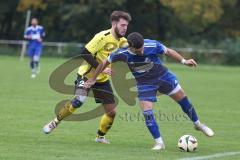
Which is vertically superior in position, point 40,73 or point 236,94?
point 236,94

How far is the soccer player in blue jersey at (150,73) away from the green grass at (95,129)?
0.50m

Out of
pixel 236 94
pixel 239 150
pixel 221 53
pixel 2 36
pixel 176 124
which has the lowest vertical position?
pixel 2 36

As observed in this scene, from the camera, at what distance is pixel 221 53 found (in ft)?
146

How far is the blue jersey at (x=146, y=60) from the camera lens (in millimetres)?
10359

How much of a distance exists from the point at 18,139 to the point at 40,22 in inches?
1873

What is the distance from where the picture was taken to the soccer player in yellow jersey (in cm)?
1103

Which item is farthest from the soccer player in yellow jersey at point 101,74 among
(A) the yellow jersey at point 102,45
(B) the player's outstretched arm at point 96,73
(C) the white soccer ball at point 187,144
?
(C) the white soccer ball at point 187,144

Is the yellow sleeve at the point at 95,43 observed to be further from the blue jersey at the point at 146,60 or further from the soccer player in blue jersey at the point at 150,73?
the blue jersey at the point at 146,60

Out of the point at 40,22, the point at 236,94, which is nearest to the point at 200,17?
the point at 40,22

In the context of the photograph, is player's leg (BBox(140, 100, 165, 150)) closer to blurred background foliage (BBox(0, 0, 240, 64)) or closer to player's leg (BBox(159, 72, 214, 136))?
player's leg (BBox(159, 72, 214, 136))

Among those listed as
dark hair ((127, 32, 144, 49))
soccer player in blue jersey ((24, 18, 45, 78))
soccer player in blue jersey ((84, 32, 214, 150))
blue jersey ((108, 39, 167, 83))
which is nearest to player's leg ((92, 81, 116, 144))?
soccer player in blue jersey ((84, 32, 214, 150))

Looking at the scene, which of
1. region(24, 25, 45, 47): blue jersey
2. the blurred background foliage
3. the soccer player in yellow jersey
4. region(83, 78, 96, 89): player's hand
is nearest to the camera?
region(83, 78, 96, 89): player's hand

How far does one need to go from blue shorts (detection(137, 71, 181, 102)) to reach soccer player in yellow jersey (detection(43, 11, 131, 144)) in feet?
2.43

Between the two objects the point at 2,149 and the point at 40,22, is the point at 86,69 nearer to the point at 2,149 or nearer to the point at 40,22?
the point at 2,149
